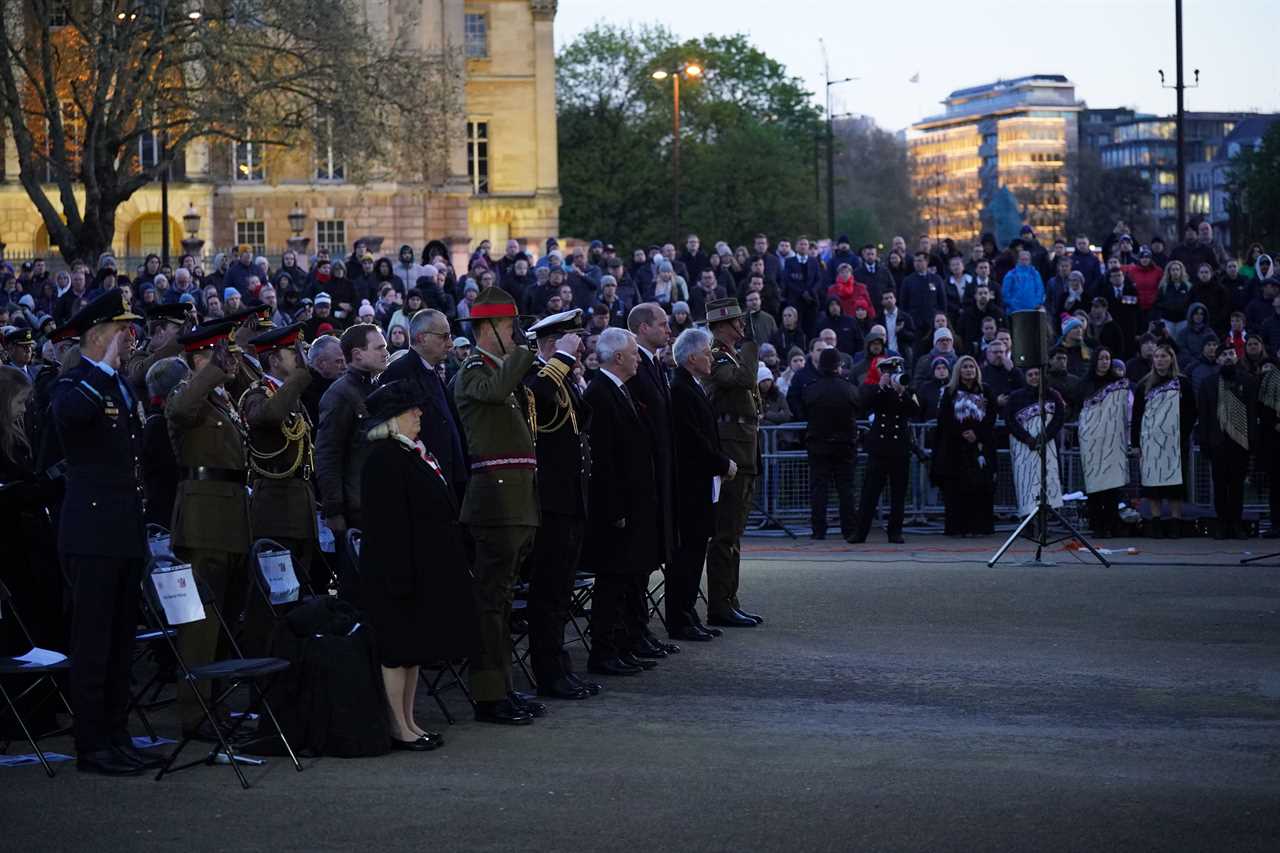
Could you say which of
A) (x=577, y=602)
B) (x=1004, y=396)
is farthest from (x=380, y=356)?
(x=1004, y=396)

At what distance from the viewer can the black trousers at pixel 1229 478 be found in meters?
21.3

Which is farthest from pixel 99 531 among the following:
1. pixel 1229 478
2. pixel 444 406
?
pixel 1229 478

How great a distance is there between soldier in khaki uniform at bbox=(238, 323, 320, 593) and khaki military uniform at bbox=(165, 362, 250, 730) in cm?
62

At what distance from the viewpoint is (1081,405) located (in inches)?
888

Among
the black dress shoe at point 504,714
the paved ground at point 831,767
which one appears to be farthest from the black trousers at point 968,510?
the black dress shoe at point 504,714

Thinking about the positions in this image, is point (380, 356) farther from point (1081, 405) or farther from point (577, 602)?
point (1081, 405)

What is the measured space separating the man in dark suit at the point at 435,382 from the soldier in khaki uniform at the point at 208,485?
1041 mm

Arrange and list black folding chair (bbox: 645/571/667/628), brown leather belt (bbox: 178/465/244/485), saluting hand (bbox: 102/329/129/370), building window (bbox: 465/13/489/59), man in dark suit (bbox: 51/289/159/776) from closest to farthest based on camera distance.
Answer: man in dark suit (bbox: 51/289/159/776) → saluting hand (bbox: 102/329/129/370) → brown leather belt (bbox: 178/465/244/485) → black folding chair (bbox: 645/571/667/628) → building window (bbox: 465/13/489/59)

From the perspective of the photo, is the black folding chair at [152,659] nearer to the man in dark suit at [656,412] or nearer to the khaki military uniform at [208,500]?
the khaki military uniform at [208,500]

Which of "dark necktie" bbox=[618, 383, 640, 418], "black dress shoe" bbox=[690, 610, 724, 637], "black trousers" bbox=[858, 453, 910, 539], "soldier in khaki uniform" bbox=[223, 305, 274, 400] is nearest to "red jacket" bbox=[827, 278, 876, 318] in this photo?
"black trousers" bbox=[858, 453, 910, 539]

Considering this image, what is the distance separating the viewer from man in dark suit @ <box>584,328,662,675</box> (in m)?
12.9

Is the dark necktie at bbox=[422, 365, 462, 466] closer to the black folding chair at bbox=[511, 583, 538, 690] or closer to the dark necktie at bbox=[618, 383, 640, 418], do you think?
the black folding chair at bbox=[511, 583, 538, 690]

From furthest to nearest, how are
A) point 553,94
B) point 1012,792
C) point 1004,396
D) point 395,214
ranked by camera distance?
1. point 553,94
2. point 395,214
3. point 1004,396
4. point 1012,792

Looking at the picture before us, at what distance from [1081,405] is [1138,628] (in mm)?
8142
